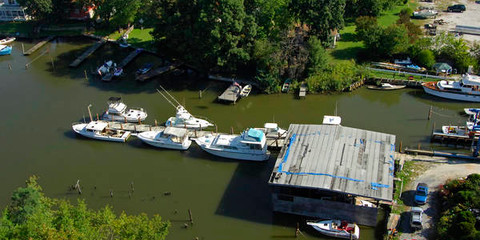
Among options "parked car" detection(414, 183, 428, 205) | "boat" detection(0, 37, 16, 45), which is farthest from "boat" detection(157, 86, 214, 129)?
"boat" detection(0, 37, 16, 45)

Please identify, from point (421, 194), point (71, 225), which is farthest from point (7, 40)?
point (421, 194)

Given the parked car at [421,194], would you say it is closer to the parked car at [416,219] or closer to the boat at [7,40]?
the parked car at [416,219]

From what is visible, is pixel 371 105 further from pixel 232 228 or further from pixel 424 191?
pixel 232 228

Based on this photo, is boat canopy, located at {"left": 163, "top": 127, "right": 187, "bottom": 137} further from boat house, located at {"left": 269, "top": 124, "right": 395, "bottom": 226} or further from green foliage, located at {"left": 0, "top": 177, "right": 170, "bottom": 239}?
green foliage, located at {"left": 0, "top": 177, "right": 170, "bottom": 239}

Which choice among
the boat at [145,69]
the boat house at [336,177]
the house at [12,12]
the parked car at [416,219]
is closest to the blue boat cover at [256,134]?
the boat house at [336,177]

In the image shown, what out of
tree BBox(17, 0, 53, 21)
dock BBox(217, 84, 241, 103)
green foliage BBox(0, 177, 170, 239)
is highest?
tree BBox(17, 0, 53, 21)

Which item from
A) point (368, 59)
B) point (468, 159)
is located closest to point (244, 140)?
point (468, 159)
